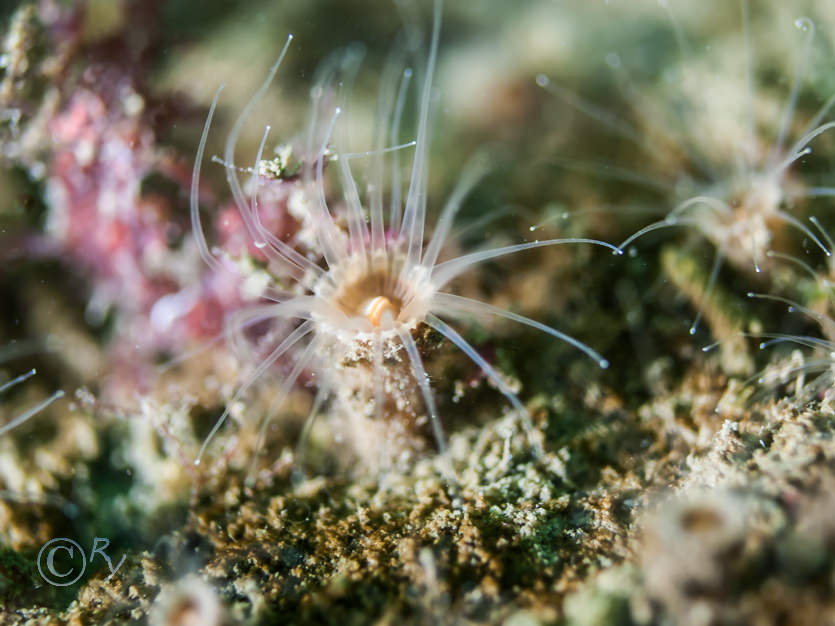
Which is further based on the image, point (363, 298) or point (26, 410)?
point (26, 410)

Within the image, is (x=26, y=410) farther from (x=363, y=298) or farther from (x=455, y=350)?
(x=455, y=350)

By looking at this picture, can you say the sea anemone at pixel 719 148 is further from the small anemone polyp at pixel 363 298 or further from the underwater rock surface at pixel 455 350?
the small anemone polyp at pixel 363 298

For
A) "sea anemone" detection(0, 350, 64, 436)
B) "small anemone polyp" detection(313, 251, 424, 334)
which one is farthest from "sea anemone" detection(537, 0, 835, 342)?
"sea anemone" detection(0, 350, 64, 436)

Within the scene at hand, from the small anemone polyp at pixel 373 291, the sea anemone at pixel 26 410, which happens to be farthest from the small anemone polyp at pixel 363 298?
the sea anemone at pixel 26 410

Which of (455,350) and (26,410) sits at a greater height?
(455,350)

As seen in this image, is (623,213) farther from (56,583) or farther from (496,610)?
(56,583)

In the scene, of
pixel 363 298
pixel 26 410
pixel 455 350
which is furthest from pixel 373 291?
pixel 26 410

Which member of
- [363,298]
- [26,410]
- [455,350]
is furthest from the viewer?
[26,410]

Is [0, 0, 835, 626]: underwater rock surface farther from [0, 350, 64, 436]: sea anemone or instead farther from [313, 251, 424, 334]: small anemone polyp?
[313, 251, 424, 334]: small anemone polyp
